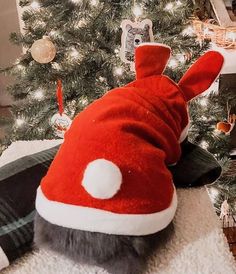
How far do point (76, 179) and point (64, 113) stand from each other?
79 centimetres

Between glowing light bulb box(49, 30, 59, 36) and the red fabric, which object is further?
glowing light bulb box(49, 30, 59, 36)

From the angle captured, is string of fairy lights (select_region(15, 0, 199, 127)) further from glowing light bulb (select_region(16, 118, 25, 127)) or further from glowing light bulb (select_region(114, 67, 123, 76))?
glowing light bulb (select_region(16, 118, 25, 127))

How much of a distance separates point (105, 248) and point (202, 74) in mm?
338

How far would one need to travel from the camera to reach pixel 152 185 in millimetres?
509

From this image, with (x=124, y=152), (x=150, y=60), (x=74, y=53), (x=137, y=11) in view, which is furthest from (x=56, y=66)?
(x=124, y=152)

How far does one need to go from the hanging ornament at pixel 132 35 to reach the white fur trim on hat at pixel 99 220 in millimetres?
681

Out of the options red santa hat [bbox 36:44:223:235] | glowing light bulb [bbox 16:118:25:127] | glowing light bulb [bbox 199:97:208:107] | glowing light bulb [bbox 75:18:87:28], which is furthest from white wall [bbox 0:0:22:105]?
red santa hat [bbox 36:44:223:235]

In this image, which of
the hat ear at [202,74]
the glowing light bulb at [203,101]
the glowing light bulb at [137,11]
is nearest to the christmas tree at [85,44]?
the glowing light bulb at [137,11]

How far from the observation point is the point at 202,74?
2.27 ft

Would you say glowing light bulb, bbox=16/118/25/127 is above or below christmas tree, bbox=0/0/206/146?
below

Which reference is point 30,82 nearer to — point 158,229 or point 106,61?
point 106,61

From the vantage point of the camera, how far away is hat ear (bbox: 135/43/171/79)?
0.68 metres

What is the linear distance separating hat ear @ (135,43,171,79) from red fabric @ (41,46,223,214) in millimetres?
79

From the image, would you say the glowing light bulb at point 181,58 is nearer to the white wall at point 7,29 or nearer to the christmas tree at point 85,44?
the christmas tree at point 85,44
